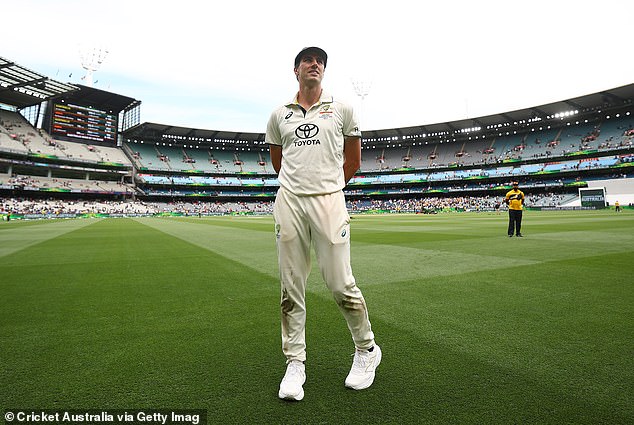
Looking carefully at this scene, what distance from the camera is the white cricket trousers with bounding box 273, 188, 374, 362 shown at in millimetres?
2482

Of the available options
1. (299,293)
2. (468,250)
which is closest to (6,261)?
(299,293)

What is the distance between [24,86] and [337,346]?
70188 millimetres

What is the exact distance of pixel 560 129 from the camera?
6488 cm

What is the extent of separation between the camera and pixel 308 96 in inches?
107

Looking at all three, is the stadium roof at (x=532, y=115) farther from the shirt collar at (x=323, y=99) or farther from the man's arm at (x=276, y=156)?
Answer: the man's arm at (x=276, y=156)

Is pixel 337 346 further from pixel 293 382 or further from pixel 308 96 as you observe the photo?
pixel 308 96

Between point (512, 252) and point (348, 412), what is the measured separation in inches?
301

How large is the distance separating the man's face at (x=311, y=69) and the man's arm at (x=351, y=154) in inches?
20.9

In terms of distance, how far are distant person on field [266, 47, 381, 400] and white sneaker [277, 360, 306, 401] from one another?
0.03 feet

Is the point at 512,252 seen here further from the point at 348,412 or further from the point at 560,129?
the point at 560,129

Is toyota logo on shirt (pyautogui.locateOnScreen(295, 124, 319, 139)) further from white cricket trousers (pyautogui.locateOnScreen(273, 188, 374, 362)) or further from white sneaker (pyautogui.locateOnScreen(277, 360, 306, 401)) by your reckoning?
white sneaker (pyautogui.locateOnScreen(277, 360, 306, 401))

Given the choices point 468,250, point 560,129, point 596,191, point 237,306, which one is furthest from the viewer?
point 560,129

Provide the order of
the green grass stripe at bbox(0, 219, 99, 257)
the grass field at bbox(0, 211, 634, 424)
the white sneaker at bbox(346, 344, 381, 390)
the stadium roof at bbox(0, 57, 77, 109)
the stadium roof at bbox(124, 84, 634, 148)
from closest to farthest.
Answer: the grass field at bbox(0, 211, 634, 424) → the white sneaker at bbox(346, 344, 381, 390) → the green grass stripe at bbox(0, 219, 99, 257) → the stadium roof at bbox(0, 57, 77, 109) → the stadium roof at bbox(124, 84, 634, 148)

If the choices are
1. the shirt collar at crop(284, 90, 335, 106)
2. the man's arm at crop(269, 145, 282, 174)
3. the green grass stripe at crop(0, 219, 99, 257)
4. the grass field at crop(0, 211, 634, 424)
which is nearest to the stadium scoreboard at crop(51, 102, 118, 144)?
the green grass stripe at crop(0, 219, 99, 257)
